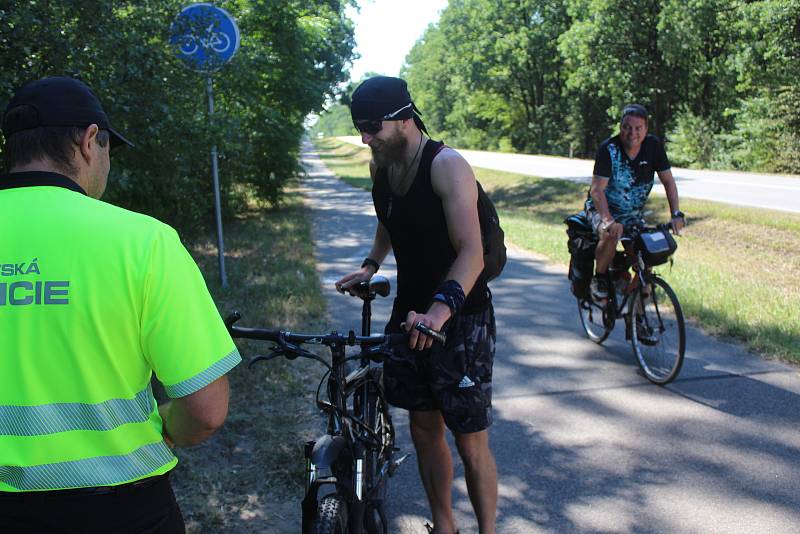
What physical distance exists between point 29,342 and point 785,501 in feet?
11.3

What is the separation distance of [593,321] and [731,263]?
438 centimetres

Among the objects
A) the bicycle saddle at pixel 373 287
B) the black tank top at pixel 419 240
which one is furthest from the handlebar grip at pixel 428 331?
the bicycle saddle at pixel 373 287

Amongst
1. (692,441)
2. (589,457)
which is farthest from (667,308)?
(589,457)

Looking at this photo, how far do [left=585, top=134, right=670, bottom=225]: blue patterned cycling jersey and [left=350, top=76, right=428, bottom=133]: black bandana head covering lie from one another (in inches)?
122

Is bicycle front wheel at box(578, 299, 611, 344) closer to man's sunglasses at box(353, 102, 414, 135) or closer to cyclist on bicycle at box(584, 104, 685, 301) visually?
cyclist on bicycle at box(584, 104, 685, 301)

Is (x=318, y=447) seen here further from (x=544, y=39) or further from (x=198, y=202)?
(x=544, y=39)

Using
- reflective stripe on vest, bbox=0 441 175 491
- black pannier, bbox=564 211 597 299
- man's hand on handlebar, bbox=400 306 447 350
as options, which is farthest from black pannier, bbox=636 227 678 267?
reflective stripe on vest, bbox=0 441 175 491

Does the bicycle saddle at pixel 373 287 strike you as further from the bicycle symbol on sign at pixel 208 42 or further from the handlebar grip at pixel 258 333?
the bicycle symbol on sign at pixel 208 42

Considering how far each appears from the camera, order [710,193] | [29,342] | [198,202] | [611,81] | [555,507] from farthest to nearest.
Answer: [611,81] → [710,193] → [198,202] → [555,507] → [29,342]

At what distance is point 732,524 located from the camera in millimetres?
3387

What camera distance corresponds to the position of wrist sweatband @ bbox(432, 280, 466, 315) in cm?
256

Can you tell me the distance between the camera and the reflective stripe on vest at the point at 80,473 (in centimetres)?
156

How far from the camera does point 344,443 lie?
2594mm

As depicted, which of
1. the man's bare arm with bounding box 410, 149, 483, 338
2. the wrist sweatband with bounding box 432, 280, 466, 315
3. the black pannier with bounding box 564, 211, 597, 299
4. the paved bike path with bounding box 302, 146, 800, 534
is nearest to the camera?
the wrist sweatband with bounding box 432, 280, 466, 315
